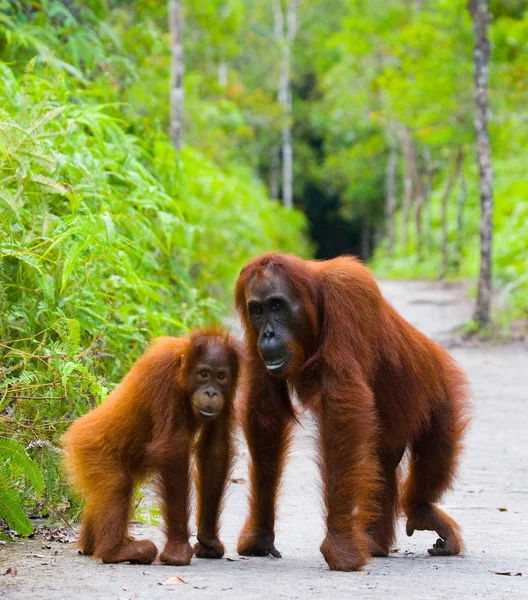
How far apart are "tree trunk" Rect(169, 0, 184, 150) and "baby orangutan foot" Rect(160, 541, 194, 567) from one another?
9799 mm

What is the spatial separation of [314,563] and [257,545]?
0.33m

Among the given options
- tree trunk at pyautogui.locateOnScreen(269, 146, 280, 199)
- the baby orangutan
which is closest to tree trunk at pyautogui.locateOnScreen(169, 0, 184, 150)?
the baby orangutan

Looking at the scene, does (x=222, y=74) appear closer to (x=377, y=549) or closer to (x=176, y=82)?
(x=176, y=82)

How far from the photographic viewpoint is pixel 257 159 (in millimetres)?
44938

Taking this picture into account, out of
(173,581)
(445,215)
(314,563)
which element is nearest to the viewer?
(173,581)

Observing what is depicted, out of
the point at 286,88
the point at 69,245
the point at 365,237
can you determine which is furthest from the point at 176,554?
the point at 365,237

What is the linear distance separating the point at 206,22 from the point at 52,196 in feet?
49.7

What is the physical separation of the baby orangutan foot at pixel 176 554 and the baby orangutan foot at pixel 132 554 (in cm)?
5

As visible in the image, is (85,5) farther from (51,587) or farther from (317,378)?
(51,587)

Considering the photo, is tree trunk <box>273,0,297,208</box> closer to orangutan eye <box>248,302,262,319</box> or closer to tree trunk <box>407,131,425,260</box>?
tree trunk <box>407,131,425,260</box>

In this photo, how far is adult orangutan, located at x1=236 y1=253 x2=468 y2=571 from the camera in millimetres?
4270

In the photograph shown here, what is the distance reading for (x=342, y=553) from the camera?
4172 mm

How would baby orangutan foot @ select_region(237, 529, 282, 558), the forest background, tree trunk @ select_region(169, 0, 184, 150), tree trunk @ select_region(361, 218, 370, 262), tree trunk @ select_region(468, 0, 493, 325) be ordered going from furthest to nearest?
tree trunk @ select_region(361, 218, 370, 262), tree trunk @ select_region(468, 0, 493, 325), tree trunk @ select_region(169, 0, 184, 150), the forest background, baby orangutan foot @ select_region(237, 529, 282, 558)

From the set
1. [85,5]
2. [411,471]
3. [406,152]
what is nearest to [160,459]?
[411,471]
